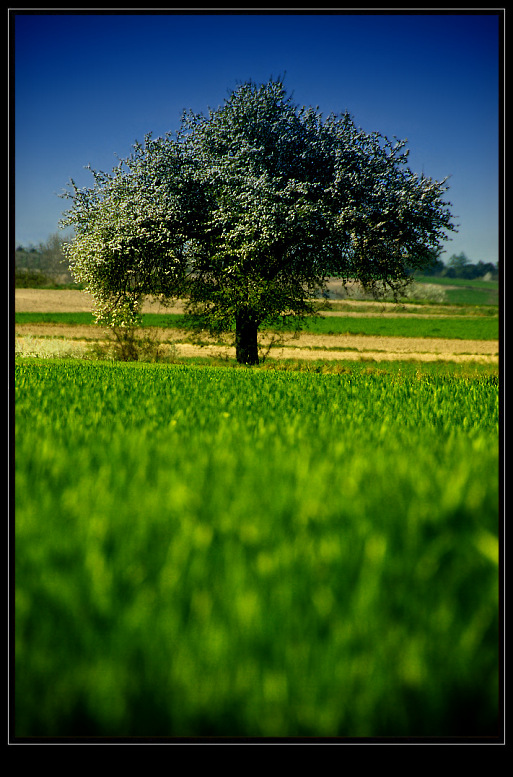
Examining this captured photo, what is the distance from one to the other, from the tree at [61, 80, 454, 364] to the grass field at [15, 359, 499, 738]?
70.0ft

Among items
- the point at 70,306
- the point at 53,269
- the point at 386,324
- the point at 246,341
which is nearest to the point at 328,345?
the point at 246,341

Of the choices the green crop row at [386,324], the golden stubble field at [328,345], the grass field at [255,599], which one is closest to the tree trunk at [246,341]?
the golden stubble field at [328,345]

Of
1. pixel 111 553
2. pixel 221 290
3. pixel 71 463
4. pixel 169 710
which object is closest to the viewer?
pixel 169 710

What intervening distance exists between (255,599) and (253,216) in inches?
920

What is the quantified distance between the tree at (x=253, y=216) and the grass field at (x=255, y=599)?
21.3 m

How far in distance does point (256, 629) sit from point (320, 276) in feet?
94.2

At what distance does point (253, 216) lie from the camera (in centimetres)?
2355

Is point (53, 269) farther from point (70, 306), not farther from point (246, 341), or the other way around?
point (246, 341)

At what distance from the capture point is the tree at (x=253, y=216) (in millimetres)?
24594
